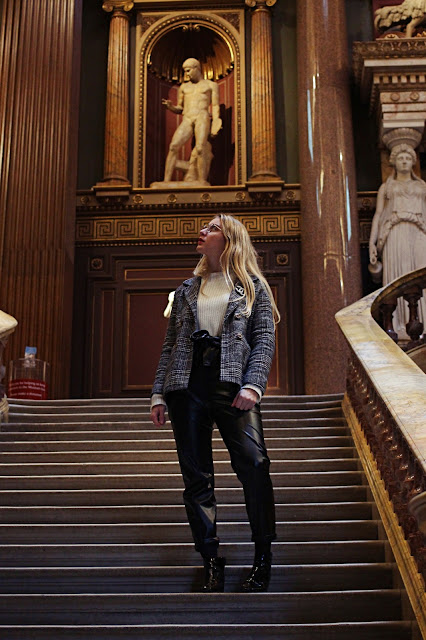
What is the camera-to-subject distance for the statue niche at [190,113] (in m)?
11.8

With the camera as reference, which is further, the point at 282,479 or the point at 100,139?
the point at 100,139

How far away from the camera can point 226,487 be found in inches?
206

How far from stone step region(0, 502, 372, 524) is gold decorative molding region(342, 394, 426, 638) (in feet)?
0.57

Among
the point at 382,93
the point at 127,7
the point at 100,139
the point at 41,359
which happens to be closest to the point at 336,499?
the point at 41,359

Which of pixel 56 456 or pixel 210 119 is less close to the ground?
pixel 210 119

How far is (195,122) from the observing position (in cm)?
1189

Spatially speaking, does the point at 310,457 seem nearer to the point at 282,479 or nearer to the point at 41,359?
the point at 282,479

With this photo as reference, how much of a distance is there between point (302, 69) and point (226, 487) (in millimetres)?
7465

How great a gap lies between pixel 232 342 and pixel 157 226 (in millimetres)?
7607

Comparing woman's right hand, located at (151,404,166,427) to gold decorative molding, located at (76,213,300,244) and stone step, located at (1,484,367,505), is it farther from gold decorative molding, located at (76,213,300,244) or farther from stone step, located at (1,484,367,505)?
gold decorative molding, located at (76,213,300,244)

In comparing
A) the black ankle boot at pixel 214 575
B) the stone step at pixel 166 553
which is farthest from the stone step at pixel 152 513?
the black ankle boot at pixel 214 575

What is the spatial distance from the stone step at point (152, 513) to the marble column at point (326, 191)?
500 cm

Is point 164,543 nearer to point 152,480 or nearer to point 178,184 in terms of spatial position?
point 152,480

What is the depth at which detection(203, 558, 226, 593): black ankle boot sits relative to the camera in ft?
12.6
